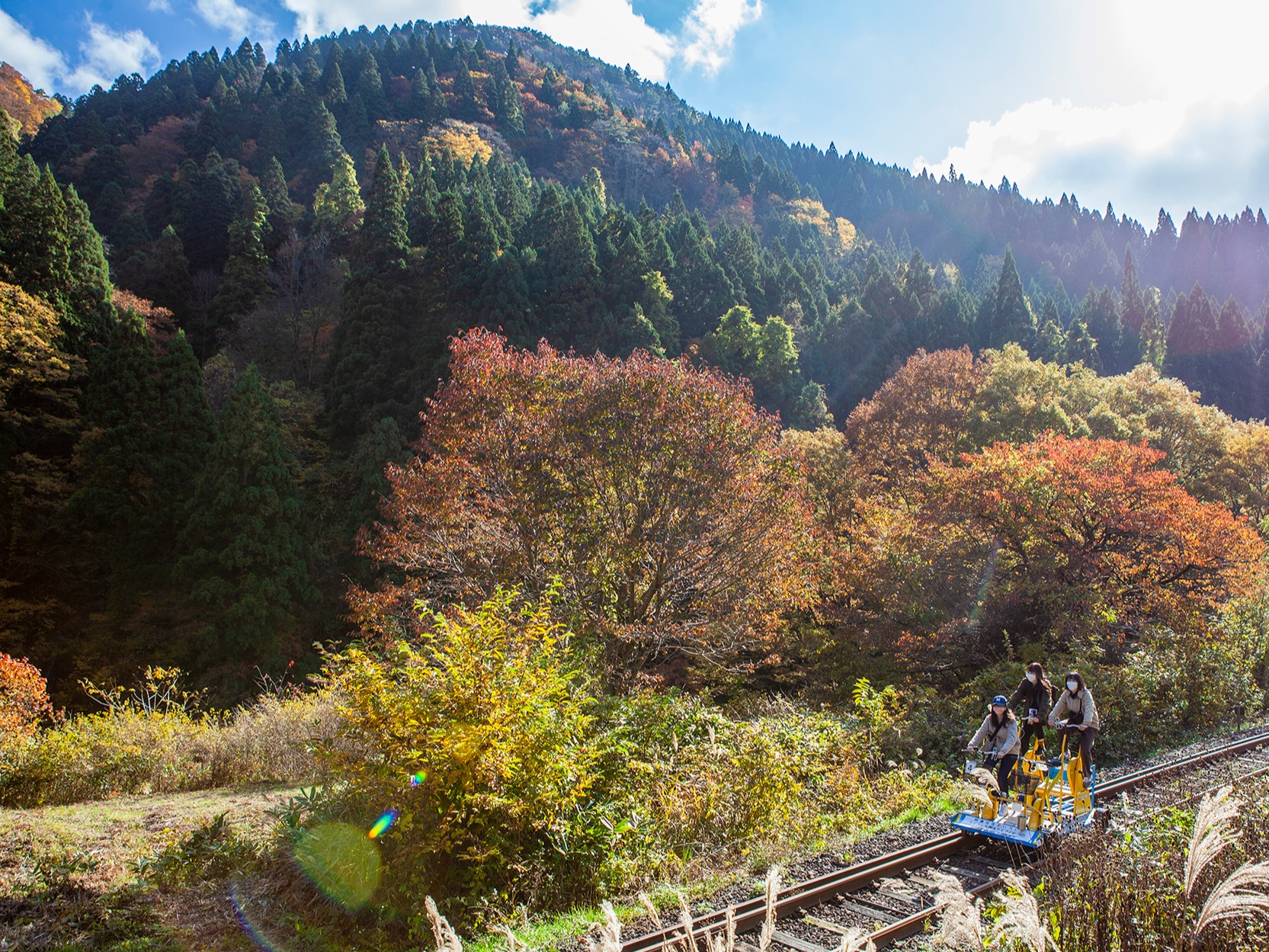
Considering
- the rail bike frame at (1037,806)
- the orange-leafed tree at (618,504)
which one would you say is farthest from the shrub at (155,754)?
the rail bike frame at (1037,806)

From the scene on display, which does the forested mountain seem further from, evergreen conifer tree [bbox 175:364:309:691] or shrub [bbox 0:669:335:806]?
shrub [bbox 0:669:335:806]

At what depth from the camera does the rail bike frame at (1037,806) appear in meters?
7.21

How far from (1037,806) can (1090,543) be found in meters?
11.7

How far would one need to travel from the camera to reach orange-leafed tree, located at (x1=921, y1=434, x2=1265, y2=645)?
52.4 ft

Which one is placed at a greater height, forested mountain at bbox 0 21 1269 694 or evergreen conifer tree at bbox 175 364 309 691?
forested mountain at bbox 0 21 1269 694

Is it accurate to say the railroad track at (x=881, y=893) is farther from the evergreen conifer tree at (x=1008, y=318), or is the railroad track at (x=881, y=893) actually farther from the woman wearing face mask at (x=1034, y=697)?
the evergreen conifer tree at (x=1008, y=318)

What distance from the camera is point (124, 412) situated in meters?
28.3

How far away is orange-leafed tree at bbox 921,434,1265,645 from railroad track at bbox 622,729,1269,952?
725 cm

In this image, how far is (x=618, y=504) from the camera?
14.4 meters

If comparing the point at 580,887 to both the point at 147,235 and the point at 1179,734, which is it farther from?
the point at 147,235

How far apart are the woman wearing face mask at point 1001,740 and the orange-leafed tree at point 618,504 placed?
651 centimetres

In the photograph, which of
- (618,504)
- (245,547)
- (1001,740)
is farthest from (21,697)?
(245,547)

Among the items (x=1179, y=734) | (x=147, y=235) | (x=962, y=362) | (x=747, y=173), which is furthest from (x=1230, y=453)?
(x=747, y=173)

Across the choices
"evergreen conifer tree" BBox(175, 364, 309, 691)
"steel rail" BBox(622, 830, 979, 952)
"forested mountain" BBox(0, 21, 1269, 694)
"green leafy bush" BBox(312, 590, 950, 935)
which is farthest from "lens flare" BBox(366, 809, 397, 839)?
"forested mountain" BBox(0, 21, 1269, 694)
